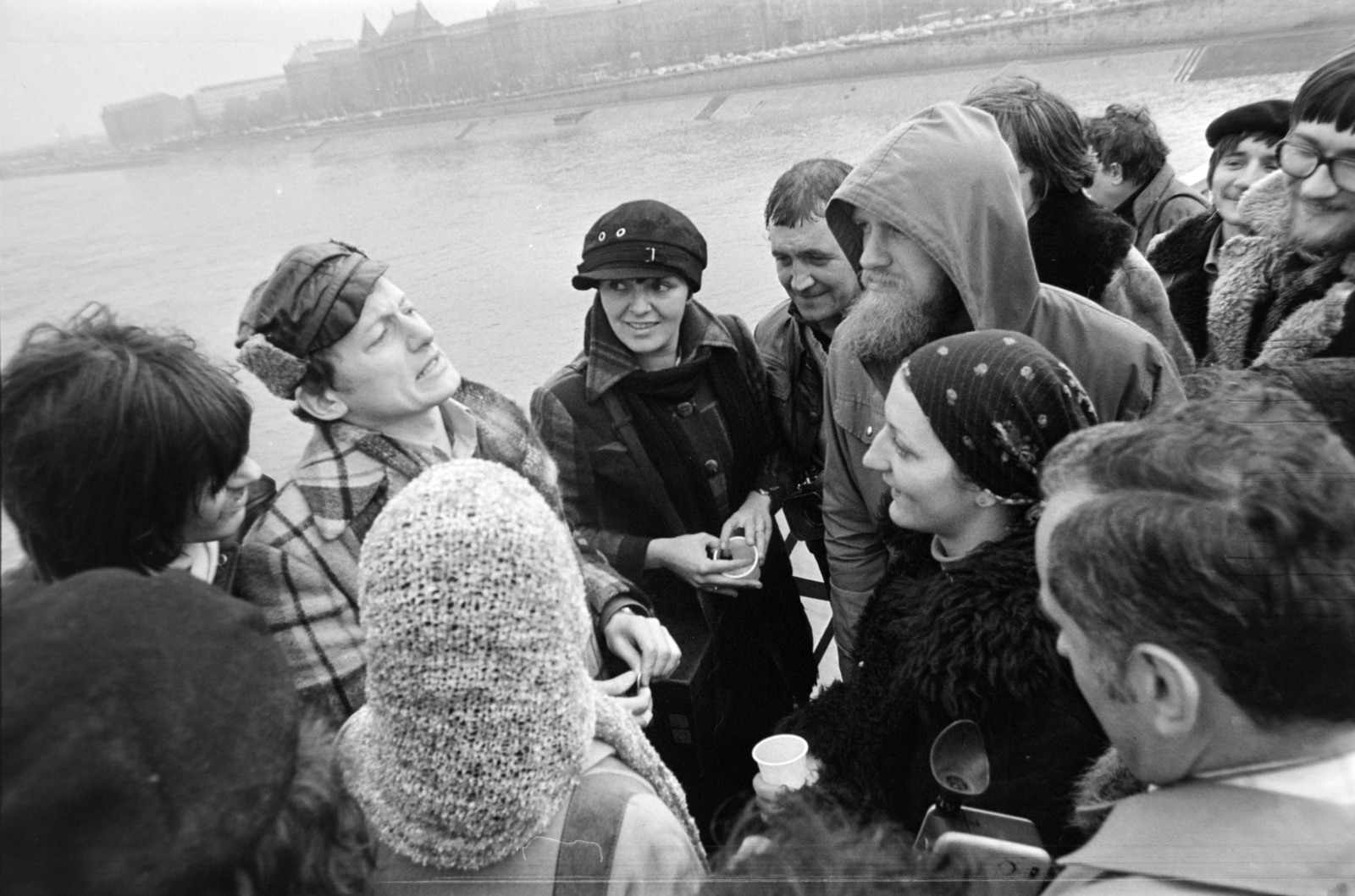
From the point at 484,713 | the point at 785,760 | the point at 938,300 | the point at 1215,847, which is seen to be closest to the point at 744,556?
the point at 785,760

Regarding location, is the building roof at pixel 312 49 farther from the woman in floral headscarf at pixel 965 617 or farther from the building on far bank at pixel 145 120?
the woman in floral headscarf at pixel 965 617

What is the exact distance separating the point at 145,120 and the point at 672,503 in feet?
5.02

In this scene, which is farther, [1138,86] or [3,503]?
[1138,86]

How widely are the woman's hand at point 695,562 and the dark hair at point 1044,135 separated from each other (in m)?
1.49

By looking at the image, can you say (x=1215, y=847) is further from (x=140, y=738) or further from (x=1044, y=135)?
(x=1044, y=135)

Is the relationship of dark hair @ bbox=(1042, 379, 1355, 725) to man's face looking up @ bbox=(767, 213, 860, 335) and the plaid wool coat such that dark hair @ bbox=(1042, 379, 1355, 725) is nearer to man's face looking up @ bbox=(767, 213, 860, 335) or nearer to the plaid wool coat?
the plaid wool coat

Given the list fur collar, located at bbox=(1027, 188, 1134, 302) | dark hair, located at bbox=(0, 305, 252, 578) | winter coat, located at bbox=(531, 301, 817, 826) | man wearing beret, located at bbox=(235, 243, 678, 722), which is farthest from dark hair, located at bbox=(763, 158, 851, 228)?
dark hair, located at bbox=(0, 305, 252, 578)

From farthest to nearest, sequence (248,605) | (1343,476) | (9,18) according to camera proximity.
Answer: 1. (9,18)
2. (1343,476)
3. (248,605)

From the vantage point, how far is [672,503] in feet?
7.72

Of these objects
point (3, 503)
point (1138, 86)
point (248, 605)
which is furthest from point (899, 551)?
point (1138, 86)

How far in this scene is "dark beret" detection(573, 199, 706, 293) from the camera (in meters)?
2.22

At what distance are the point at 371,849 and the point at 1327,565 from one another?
999mm

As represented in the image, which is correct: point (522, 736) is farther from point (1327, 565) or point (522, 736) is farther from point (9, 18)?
point (9, 18)

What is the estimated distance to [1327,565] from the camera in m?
0.79
